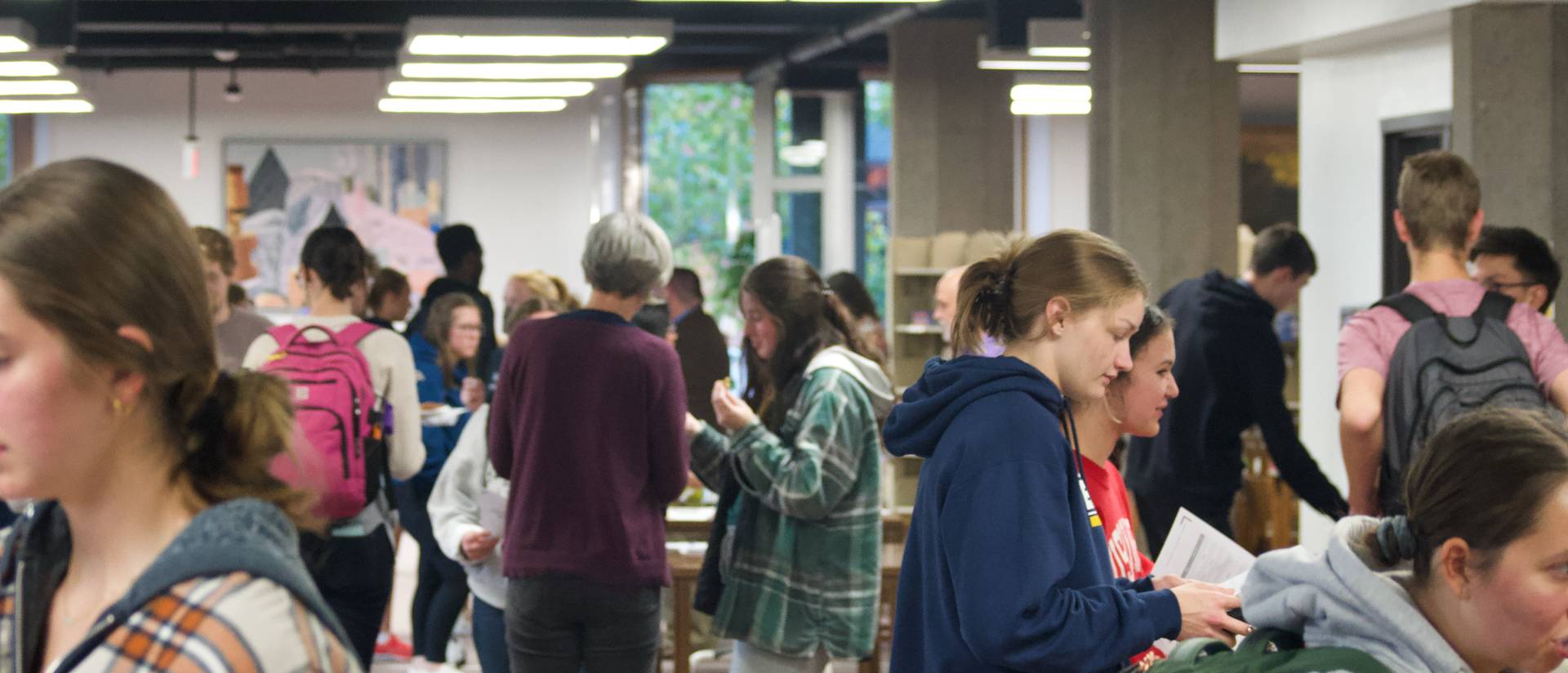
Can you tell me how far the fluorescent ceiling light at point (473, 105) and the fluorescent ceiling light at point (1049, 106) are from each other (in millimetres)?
3345

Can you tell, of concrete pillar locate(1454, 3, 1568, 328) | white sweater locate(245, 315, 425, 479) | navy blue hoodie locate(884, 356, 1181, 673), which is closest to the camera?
navy blue hoodie locate(884, 356, 1181, 673)

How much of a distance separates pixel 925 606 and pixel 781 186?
16048 mm

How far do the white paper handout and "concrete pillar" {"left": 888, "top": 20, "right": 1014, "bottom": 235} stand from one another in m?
10.8

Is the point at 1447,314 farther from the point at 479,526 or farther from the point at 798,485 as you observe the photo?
the point at 479,526

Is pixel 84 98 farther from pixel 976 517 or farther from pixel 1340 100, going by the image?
pixel 976 517

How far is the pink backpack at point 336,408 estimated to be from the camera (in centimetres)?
412

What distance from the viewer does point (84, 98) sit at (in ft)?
41.8

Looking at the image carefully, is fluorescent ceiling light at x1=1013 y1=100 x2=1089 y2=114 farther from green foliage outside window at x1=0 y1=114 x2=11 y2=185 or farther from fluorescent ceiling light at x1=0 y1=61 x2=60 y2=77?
green foliage outside window at x1=0 y1=114 x2=11 y2=185

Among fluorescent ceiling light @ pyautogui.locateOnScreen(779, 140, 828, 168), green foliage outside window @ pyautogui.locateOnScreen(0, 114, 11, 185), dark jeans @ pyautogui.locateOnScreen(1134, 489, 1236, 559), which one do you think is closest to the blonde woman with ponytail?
dark jeans @ pyautogui.locateOnScreen(1134, 489, 1236, 559)

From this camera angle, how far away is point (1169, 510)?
603 cm

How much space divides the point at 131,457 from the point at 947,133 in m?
12.4

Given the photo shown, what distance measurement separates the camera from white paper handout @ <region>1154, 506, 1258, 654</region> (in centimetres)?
273

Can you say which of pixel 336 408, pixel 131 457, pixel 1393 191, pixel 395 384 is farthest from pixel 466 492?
pixel 1393 191

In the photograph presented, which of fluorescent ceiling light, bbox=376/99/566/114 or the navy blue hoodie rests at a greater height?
fluorescent ceiling light, bbox=376/99/566/114
